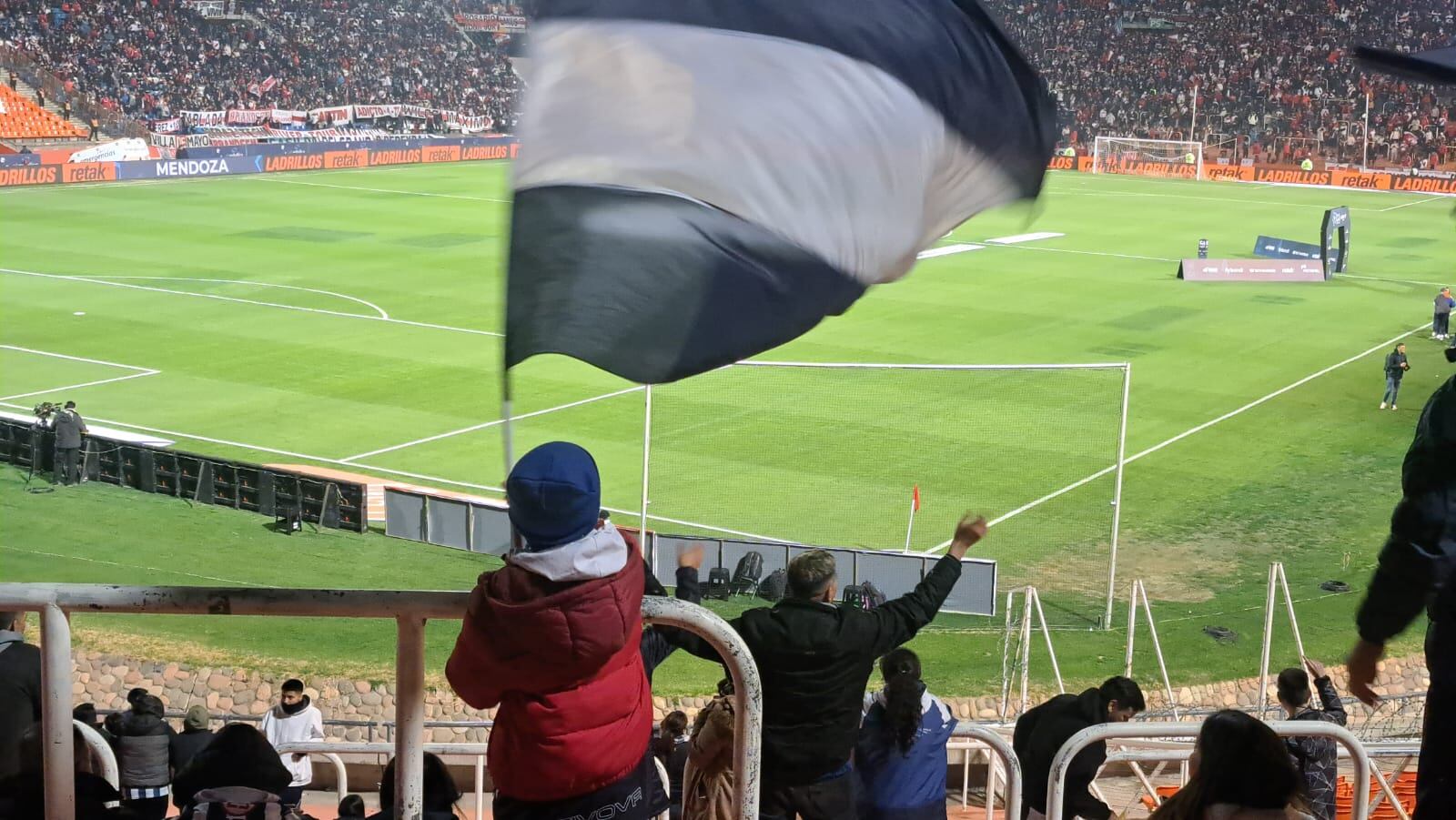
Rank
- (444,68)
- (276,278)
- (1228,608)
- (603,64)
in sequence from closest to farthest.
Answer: (603,64) → (1228,608) → (276,278) → (444,68)

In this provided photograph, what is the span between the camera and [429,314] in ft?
103

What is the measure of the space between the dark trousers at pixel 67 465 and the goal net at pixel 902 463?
7.11 meters

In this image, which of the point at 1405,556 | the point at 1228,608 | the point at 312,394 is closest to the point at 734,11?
the point at 1405,556

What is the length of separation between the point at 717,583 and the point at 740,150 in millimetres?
11561

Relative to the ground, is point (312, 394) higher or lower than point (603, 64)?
lower

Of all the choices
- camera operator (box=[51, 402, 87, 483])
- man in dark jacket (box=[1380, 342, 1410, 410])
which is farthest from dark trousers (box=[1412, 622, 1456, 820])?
man in dark jacket (box=[1380, 342, 1410, 410])

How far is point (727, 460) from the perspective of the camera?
19.9 m

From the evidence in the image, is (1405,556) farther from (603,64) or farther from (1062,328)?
(1062,328)

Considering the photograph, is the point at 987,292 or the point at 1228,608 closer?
the point at 1228,608

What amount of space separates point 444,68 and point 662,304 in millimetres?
81340

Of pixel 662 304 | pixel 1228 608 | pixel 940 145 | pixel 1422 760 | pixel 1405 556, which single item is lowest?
pixel 1228 608

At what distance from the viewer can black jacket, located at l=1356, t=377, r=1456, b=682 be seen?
3.28 meters

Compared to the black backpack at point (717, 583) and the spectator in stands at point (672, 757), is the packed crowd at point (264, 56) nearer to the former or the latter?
the black backpack at point (717, 583)

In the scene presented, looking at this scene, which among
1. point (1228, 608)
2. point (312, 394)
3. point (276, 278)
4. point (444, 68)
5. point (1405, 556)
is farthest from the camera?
point (444, 68)
